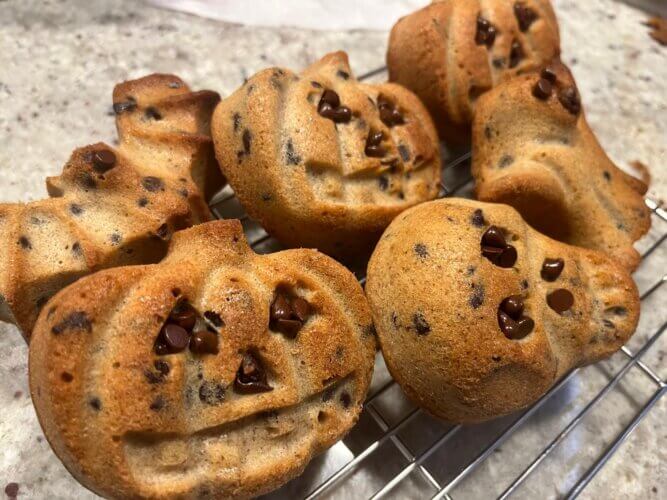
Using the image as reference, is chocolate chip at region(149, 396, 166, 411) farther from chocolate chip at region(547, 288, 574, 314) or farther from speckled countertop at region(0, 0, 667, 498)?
chocolate chip at region(547, 288, 574, 314)

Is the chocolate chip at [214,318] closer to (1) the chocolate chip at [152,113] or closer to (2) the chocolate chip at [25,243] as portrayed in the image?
(2) the chocolate chip at [25,243]

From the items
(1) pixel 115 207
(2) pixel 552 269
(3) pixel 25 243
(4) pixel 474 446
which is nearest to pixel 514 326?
(2) pixel 552 269

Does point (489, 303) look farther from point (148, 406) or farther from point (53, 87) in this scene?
point (53, 87)

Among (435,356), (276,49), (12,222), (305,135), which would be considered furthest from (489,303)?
(276,49)

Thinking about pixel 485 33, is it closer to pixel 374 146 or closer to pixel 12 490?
pixel 374 146

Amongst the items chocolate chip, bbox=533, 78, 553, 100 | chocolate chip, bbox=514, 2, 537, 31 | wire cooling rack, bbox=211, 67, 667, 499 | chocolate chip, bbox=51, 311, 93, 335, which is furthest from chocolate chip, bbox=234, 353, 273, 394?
chocolate chip, bbox=514, 2, 537, 31

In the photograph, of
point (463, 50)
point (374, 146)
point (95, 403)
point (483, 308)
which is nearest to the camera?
point (95, 403)

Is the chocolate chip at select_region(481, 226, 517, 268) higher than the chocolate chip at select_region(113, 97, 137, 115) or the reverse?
the reverse
